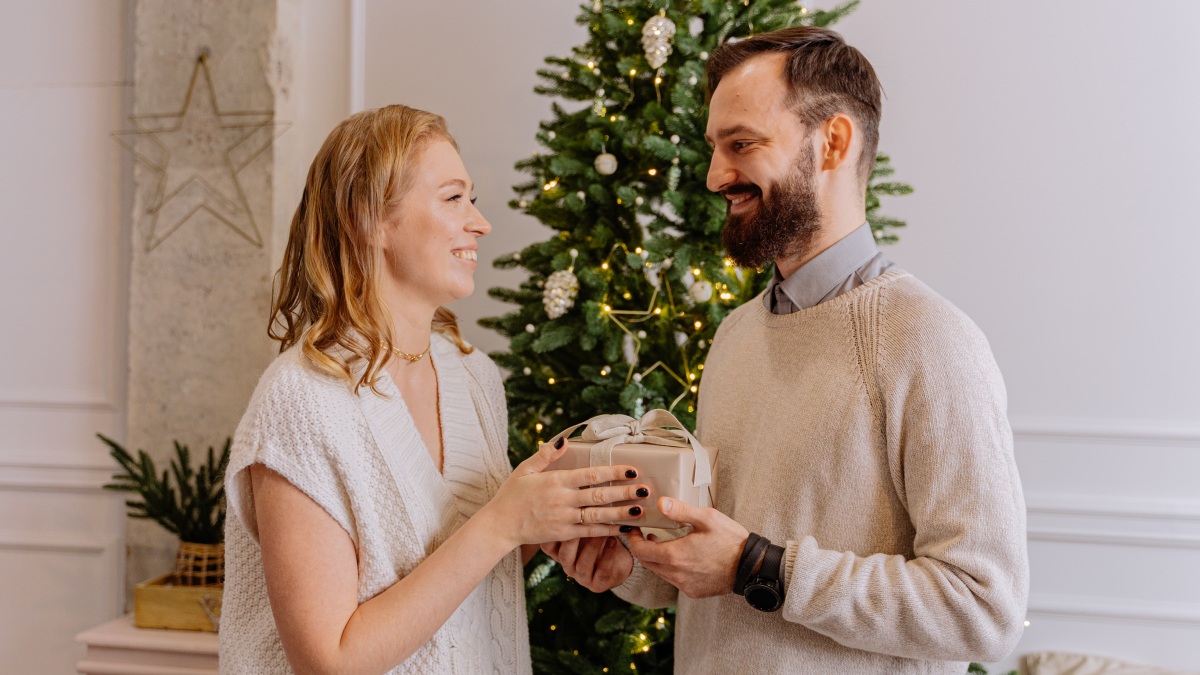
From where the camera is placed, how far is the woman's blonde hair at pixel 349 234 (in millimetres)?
1452

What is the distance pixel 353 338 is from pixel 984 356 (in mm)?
990

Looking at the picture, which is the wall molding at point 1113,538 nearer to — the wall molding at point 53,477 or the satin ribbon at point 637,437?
the satin ribbon at point 637,437

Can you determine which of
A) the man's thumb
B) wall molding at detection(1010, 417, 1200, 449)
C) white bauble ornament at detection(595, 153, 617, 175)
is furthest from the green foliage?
wall molding at detection(1010, 417, 1200, 449)

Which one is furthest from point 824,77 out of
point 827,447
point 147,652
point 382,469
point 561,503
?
point 147,652

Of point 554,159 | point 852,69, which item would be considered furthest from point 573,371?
point 852,69

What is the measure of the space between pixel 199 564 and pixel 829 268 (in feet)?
7.00

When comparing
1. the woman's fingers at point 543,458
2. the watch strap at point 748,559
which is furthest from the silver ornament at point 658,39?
the watch strap at point 748,559

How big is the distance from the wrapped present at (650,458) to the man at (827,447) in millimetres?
37

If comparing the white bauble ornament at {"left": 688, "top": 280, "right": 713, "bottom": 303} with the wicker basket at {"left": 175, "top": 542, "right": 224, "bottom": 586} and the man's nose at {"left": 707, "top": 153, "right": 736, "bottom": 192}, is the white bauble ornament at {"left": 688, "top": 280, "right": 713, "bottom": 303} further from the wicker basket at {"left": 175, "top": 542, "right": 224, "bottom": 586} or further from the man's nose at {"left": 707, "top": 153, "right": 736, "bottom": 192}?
the wicker basket at {"left": 175, "top": 542, "right": 224, "bottom": 586}

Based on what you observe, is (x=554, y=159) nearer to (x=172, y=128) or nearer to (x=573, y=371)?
(x=573, y=371)

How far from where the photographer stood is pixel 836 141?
148 cm

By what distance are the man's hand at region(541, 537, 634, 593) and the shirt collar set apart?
1.72 ft

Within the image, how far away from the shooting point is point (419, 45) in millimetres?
3107

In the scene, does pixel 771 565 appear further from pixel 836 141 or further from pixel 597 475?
pixel 836 141
